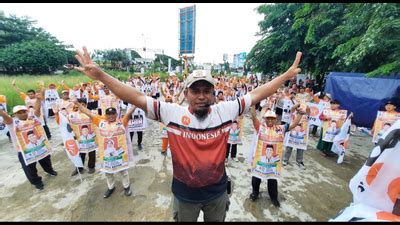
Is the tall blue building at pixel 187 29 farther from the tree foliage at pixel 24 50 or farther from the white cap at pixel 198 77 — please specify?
the white cap at pixel 198 77

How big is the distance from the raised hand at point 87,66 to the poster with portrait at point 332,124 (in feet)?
22.1

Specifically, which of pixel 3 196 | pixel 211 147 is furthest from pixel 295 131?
pixel 3 196

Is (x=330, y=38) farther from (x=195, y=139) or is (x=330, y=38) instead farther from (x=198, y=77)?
(x=195, y=139)

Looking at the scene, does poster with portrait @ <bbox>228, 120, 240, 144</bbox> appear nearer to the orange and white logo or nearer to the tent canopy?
the orange and white logo

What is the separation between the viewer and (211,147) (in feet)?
6.07

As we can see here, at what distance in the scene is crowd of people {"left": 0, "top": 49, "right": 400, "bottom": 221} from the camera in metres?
1.82

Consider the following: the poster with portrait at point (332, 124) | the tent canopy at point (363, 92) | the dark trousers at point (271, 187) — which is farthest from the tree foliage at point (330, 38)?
the dark trousers at point (271, 187)

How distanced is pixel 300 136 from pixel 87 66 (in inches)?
216

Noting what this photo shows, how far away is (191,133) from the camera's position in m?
1.83

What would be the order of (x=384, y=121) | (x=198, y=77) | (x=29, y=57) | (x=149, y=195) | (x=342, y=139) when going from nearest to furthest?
(x=198, y=77)
(x=149, y=195)
(x=342, y=139)
(x=384, y=121)
(x=29, y=57)

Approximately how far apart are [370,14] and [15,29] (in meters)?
39.7

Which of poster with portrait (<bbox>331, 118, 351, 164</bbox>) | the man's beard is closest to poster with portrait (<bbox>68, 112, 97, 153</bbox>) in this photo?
the man's beard

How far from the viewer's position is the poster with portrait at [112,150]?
3975 millimetres

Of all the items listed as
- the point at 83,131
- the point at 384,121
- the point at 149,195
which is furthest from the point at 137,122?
the point at 384,121
